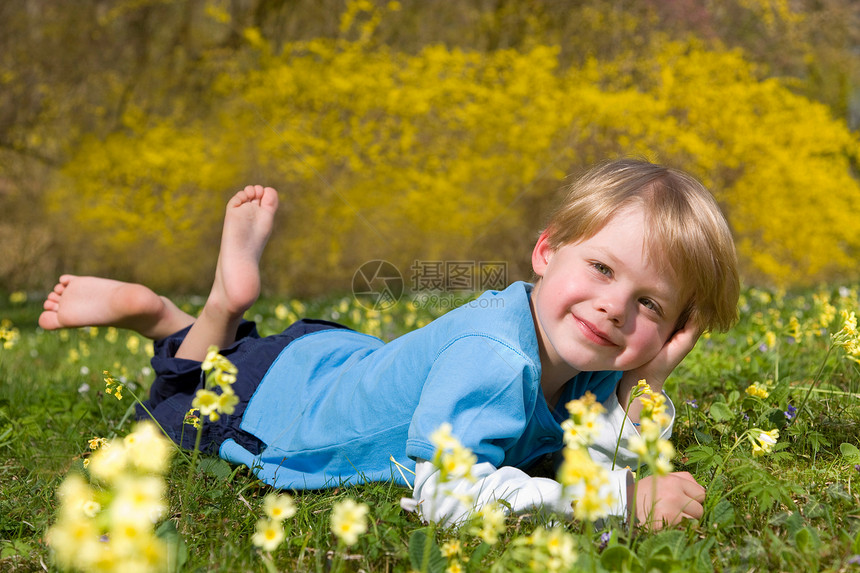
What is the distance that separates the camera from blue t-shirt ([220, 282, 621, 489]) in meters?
1.56

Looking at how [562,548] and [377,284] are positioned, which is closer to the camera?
[562,548]

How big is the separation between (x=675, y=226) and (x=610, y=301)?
24 cm

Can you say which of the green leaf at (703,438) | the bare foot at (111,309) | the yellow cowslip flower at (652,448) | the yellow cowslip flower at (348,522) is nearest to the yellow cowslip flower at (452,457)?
the yellow cowslip flower at (348,522)

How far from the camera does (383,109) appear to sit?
24.7 feet

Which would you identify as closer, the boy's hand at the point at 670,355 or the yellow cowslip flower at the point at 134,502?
the yellow cowslip flower at the point at 134,502

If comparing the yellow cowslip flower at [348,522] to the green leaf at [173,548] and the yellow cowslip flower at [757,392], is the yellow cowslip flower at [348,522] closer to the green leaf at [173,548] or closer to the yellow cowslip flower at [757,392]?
the green leaf at [173,548]

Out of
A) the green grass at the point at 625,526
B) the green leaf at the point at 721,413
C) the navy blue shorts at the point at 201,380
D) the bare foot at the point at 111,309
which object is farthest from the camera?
the bare foot at the point at 111,309

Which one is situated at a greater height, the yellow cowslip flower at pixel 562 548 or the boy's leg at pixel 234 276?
the yellow cowslip flower at pixel 562 548

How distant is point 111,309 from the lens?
2494 mm

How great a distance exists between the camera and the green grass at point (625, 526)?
1304mm

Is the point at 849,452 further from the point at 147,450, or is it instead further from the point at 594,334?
the point at 147,450

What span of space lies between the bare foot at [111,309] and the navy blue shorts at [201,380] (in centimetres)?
7

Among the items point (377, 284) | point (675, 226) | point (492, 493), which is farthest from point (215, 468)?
point (377, 284)

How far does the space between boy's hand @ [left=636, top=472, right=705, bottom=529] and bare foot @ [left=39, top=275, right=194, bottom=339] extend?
69.0 inches
